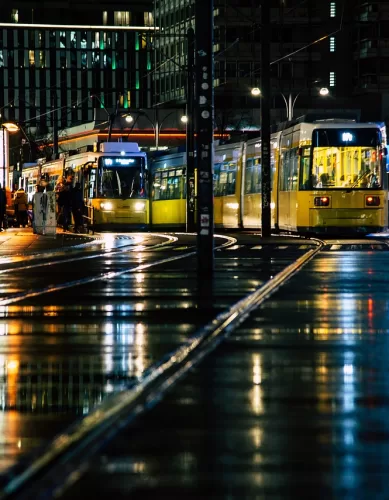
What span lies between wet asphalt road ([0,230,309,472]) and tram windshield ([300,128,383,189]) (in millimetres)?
12612

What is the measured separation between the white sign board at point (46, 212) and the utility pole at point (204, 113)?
2458 centimetres

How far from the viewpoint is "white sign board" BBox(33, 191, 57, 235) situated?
162 ft

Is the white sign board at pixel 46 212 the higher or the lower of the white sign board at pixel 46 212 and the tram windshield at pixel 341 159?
the lower

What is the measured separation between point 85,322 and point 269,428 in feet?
24.8

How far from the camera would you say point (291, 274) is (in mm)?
25312

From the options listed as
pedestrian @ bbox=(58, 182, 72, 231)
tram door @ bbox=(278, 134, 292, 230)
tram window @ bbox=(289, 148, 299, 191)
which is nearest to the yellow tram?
pedestrian @ bbox=(58, 182, 72, 231)

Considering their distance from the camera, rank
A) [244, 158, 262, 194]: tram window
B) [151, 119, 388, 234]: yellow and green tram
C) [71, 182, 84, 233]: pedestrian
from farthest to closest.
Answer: [71, 182, 84, 233]: pedestrian, [244, 158, 262, 194]: tram window, [151, 119, 388, 234]: yellow and green tram

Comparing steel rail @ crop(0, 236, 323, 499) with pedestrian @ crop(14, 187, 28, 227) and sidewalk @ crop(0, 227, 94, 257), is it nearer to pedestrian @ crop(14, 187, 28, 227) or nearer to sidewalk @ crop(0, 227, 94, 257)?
sidewalk @ crop(0, 227, 94, 257)

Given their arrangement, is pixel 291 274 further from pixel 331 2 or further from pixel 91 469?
pixel 331 2

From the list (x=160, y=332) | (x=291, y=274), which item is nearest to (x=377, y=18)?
(x=291, y=274)

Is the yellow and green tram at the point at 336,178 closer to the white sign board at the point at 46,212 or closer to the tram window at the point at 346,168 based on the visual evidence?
the tram window at the point at 346,168

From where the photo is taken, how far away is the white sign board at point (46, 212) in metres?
49.5

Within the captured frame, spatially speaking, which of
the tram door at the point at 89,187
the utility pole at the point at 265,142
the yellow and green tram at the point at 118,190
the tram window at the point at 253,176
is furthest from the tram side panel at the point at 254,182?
the tram door at the point at 89,187

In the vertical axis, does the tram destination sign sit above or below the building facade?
below
